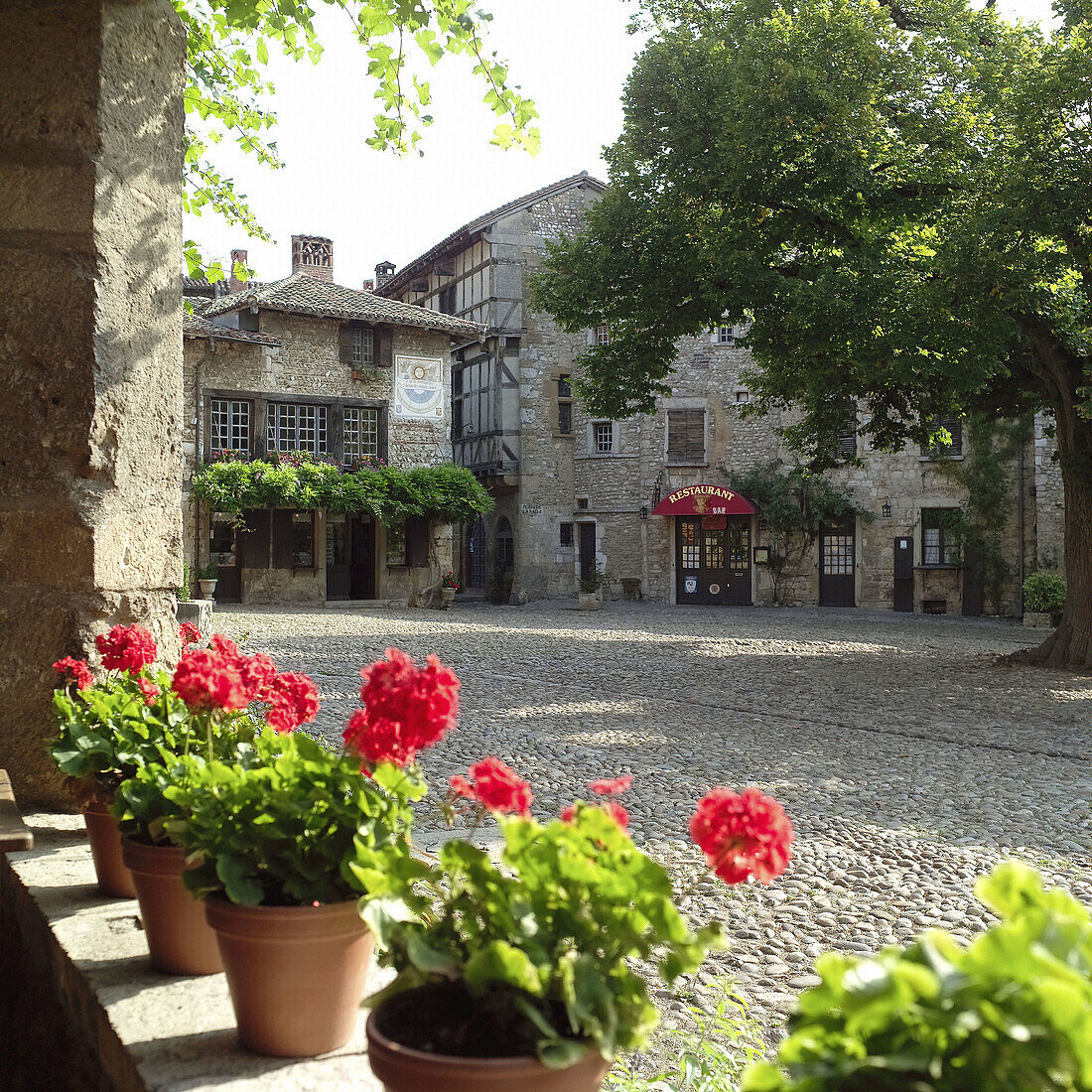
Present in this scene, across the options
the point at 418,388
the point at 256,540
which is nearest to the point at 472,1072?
the point at 256,540

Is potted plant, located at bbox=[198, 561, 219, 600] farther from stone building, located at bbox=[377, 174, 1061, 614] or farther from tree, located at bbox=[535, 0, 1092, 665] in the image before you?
tree, located at bbox=[535, 0, 1092, 665]

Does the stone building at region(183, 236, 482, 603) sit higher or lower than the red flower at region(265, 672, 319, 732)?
higher

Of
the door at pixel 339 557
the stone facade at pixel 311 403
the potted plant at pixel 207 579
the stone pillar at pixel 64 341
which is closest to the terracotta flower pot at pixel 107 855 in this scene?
the stone pillar at pixel 64 341

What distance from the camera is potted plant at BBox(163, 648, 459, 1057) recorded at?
1.42 meters

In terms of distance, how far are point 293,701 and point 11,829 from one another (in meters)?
0.72

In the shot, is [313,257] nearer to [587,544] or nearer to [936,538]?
[587,544]

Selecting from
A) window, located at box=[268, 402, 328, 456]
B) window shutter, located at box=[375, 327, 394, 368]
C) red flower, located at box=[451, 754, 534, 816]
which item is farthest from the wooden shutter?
red flower, located at box=[451, 754, 534, 816]

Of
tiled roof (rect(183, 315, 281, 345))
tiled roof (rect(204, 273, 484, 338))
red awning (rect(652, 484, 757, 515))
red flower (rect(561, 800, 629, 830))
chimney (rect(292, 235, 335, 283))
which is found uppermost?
chimney (rect(292, 235, 335, 283))

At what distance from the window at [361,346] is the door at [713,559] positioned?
8856mm

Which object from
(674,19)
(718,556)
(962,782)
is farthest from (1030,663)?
(718,556)

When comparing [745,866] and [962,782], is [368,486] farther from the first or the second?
[745,866]

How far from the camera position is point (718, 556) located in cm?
2592

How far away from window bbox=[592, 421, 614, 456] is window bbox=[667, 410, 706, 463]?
1.55 metres

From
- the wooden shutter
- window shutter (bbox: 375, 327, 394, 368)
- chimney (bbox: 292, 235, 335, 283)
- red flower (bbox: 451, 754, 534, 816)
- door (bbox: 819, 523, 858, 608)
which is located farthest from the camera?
chimney (bbox: 292, 235, 335, 283)
